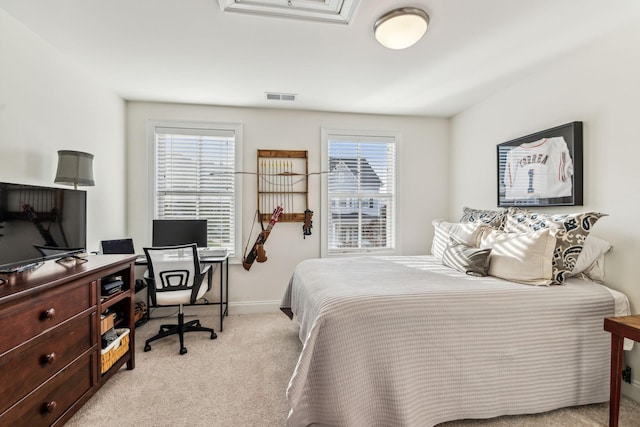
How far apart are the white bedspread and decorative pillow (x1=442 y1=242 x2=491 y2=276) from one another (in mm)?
227

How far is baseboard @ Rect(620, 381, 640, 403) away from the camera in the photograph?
1856mm

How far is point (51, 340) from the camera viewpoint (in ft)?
4.91

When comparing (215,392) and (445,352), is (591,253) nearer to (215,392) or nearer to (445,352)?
(445,352)

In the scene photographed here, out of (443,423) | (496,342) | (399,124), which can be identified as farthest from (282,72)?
(443,423)

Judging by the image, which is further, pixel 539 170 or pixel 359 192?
pixel 359 192

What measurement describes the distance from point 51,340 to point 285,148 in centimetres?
275

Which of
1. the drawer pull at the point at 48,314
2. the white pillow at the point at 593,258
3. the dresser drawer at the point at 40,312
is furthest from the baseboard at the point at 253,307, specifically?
the white pillow at the point at 593,258

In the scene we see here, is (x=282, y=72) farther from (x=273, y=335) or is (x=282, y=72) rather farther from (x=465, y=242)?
(x=273, y=335)

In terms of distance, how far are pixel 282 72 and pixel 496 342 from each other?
2624 mm

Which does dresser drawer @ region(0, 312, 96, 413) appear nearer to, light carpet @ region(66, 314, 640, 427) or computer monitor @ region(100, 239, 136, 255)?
light carpet @ region(66, 314, 640, 427)

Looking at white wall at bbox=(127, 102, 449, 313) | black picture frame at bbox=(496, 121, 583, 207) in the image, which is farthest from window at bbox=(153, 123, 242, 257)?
black picture frame at bbox=(496, 121, 583, 207)

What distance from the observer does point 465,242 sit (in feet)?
8.09

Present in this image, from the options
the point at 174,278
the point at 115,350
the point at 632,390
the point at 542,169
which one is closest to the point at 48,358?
the point at 115,350

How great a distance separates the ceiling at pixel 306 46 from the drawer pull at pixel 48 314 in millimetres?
1793
